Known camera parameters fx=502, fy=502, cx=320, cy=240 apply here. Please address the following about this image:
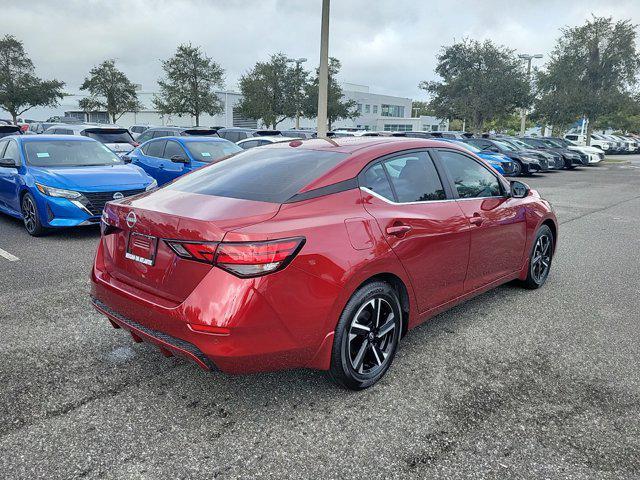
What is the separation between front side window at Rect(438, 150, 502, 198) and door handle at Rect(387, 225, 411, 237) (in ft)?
2.98

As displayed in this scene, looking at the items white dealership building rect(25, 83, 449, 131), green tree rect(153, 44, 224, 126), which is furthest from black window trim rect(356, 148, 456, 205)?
white dealership building rect(25, 83, 449, 131)

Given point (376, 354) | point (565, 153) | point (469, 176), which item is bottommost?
point (376, 354)

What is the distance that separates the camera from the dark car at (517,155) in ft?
65.0

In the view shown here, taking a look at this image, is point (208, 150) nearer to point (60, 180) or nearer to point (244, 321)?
point (60, 180)

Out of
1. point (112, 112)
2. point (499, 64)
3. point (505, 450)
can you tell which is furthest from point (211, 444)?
point (112, 112)

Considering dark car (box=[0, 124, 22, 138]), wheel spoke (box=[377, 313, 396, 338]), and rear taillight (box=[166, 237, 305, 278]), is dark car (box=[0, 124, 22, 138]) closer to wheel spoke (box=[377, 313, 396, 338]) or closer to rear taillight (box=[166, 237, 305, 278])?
rear taillight (box=[166, 237, 305, 278])

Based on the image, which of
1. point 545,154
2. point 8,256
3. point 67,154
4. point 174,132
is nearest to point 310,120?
point 545,154

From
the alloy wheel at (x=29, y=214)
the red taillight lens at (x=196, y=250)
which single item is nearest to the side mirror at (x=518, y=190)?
the red taillight lens at (x=196, y=250)

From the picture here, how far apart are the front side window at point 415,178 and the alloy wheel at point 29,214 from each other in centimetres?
583

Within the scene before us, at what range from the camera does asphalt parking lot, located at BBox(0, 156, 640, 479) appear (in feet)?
8.06

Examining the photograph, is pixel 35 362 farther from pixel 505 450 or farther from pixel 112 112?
pixel 112 112

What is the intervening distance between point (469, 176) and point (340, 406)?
2.22 meters

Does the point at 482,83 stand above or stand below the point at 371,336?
above

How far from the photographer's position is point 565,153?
81.0 ft
